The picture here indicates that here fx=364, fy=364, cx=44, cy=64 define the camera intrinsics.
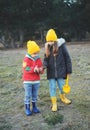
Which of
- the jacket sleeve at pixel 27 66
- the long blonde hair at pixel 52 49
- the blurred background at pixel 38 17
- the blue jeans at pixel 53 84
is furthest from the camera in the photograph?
the blurred background at pixel 38 17

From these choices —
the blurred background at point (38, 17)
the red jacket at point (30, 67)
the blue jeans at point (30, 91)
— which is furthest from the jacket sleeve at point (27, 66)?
the blurred background at point (38, 17)

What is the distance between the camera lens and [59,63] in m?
6.74

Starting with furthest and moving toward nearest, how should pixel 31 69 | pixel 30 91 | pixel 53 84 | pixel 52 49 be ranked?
pixel 53 84, pixel 52 49, pixel 30 91, pixel 31 69

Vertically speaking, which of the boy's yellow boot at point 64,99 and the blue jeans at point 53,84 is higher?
the blue jeans at point 53,84

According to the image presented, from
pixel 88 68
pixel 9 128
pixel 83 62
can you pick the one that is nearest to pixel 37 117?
pixel 9 128

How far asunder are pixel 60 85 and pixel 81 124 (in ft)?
4.04

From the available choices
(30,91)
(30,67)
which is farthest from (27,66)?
(30,91)

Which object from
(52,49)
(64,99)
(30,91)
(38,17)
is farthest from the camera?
(38,17)

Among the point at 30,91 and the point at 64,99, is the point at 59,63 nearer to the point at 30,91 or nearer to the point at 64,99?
the point at 30,91

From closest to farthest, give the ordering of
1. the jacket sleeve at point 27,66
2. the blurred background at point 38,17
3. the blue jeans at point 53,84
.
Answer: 1. the jacket sleeve at point 27,66
2. the blue jeans at point 53,84
3. the blurred background at point 38,17

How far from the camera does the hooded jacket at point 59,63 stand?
6.73 meters

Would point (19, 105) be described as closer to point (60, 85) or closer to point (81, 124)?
point (60, 85)

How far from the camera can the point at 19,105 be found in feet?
24.0

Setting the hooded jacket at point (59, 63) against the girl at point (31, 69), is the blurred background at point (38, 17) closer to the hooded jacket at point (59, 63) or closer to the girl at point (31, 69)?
the hooded jacket at point (59, 63)
